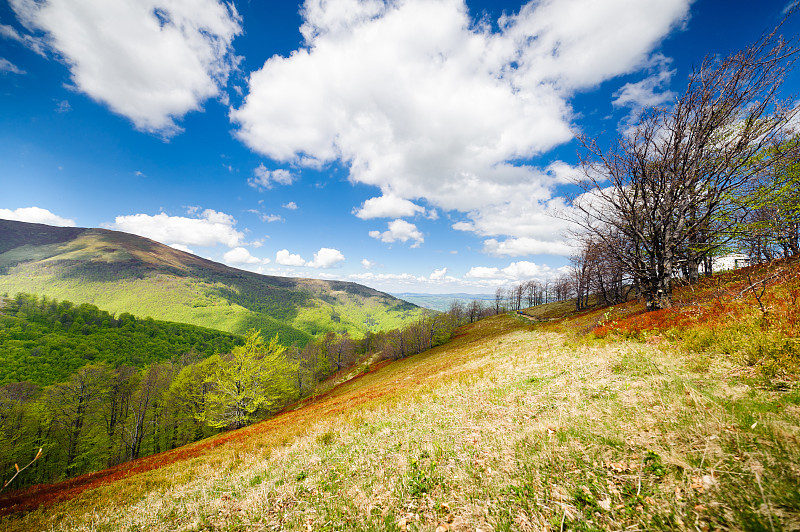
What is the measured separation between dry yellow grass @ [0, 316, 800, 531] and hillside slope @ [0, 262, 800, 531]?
26mm

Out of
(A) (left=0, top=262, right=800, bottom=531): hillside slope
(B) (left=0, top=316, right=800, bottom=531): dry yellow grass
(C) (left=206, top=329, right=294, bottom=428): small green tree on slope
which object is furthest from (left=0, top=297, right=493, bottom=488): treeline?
(B) (left=0, top=316, right=800, bottom=531): dry yellow grass

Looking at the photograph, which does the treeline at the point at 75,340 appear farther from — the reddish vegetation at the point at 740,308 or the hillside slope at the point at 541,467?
the reddish vegetation at the point at 740,308

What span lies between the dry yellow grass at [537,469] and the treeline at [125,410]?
84.5 ft

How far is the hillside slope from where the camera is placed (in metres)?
3.82

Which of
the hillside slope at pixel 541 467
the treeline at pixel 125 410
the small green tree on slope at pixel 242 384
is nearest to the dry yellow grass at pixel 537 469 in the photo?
the hillside slope at pixel 541 467

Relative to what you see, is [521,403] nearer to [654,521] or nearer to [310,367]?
[654,521]

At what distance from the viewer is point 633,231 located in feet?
50.9

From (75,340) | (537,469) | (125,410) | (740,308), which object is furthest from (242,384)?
(75,340)

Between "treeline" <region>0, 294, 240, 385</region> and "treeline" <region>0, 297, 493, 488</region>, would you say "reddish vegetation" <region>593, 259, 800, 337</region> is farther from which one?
"treeline" <region>0, 294, 240, 385</region>

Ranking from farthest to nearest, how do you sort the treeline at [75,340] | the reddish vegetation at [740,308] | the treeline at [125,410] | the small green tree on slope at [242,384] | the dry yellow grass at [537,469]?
1. the treeline at [75,340]
2. the treeline at [125,410]
3. the small green tree on slope at [242,384]
4. the reddish vegetation at [740,308]
5. the dry yellow grass at [537,469]

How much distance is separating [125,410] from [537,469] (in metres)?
65.5

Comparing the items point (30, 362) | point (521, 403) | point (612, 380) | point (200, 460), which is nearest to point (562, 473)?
point (521, 403)

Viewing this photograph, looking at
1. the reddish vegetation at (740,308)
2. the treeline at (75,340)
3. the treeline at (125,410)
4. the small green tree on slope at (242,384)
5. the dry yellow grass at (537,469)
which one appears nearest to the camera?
the dry yellow grass at (537,469)

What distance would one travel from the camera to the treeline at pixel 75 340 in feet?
243
